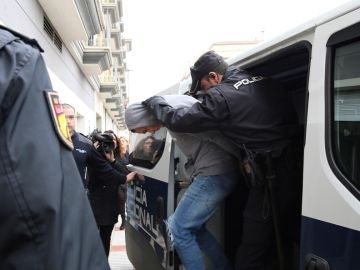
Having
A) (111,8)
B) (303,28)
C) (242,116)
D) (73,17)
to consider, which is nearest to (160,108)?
(242,116)

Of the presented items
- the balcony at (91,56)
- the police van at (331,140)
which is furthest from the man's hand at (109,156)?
the balcony at (91,56)

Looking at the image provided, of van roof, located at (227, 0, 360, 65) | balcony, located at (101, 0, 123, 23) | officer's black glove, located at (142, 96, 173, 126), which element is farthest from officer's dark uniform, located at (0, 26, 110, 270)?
balcony, located at (101, 0, 123, 23)

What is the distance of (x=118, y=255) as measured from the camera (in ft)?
20.4

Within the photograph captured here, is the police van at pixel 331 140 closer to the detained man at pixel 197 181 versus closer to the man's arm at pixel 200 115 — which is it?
the man's arm at pixel 200 115

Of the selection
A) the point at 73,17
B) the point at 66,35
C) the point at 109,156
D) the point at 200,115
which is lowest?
the point at 109,156

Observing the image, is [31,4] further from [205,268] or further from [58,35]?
[205,268]

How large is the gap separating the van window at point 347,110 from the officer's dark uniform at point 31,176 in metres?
1.09

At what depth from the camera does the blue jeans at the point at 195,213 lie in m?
2.69

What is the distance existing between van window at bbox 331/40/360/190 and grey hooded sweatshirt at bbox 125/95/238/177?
3.24 feet

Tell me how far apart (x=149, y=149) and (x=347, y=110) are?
2.43 metres

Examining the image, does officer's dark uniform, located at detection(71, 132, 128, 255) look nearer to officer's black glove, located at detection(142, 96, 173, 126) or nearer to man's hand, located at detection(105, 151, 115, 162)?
man's hand, located at detection(105, 151, 115, 162)

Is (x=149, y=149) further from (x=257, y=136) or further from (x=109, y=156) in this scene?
(x=257, y=136)

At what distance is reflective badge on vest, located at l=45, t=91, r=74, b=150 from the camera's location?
103 cm

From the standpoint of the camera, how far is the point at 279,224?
2.45 m
